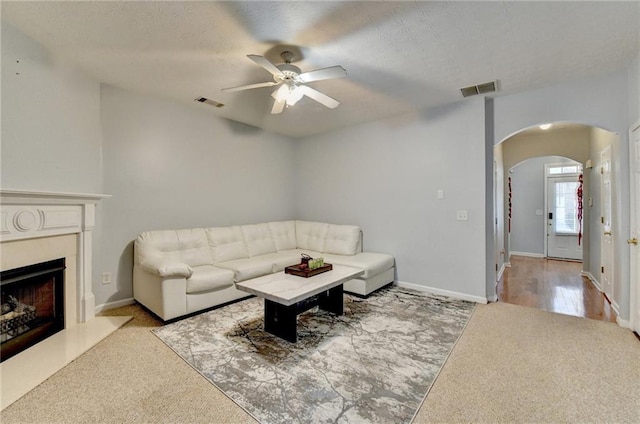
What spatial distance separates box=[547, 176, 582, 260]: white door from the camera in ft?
21.6

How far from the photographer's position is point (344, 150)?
4879 mm

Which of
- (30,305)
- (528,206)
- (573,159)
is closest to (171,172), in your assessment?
(30,305)

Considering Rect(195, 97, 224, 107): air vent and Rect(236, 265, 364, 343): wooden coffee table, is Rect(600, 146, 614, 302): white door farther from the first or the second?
Rect(195, 97, 224, 107): air vent

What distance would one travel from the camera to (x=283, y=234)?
5.01m

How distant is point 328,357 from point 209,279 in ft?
5.42

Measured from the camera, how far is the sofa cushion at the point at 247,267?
3508mm

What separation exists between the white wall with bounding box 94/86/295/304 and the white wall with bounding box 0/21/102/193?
23 cm

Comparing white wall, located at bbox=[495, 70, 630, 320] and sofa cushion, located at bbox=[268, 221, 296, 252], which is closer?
white wall, located at bbox=[495, 70, 630, 320]

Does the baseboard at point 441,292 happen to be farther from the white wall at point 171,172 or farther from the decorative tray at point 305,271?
the white wall at point 171,172

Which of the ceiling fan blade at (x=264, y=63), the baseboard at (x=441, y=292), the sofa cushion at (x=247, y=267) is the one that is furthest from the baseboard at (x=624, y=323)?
the ceiling fan blade at (x=264, y=63)

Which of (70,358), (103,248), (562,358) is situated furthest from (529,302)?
(103,248)

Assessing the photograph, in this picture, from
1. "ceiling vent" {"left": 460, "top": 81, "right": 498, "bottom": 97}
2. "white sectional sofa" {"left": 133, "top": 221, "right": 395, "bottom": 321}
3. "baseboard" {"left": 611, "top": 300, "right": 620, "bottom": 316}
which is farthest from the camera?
"ceiling vent" {"left": 460, "top": 81, "right": 498, "bottom": 97}

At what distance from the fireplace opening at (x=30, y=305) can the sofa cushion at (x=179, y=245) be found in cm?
81

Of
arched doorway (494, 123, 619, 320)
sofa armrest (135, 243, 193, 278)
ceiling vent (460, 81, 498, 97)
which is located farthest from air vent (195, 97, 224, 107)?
arched doorway (494, 123, 619, 320)
